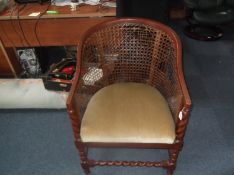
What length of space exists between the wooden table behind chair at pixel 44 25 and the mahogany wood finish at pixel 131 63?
1.45 ft

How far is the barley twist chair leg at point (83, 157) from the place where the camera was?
1.17 metres

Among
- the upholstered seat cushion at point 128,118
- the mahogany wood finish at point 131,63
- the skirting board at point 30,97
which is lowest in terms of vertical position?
the skirting board at point 30,97

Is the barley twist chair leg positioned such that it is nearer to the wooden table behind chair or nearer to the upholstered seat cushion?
the upholstered seat cushion

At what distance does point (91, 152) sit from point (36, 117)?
56cm

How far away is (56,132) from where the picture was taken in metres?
1.67

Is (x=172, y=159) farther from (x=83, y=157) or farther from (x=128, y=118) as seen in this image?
(x=83, y=157)

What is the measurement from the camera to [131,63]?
1.41m

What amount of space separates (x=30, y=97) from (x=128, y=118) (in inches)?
37.2

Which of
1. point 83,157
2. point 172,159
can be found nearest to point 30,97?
point 83,157

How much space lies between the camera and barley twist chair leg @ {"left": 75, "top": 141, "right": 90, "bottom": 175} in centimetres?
117

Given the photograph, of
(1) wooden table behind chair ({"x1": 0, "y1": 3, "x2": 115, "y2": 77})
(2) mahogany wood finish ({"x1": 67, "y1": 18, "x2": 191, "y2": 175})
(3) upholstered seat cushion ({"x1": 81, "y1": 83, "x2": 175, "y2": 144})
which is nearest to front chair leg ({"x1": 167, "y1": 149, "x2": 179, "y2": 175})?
(2) mahogany wood finish ({"x1": 67, "y1": 18, "x2": 191, "y2": 175})

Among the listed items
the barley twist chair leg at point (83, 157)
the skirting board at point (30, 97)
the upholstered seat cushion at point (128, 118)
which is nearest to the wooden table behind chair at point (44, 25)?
the skirting board at point (30, 97)

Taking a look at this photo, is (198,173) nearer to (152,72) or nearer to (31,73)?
(152,72)

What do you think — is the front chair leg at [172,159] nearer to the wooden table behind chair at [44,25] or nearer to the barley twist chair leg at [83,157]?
the barley twist chair leg at [83,157]
